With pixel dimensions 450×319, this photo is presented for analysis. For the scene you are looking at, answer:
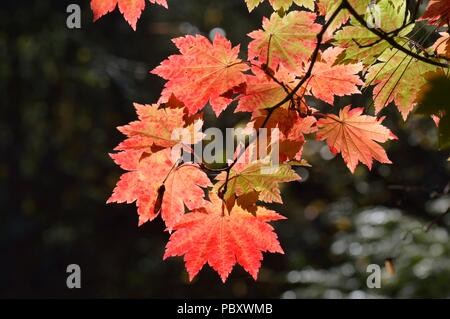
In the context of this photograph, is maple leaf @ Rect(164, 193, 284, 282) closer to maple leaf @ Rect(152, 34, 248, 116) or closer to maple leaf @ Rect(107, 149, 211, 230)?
maple leaf @ Rect(107, 149, 211, 230)

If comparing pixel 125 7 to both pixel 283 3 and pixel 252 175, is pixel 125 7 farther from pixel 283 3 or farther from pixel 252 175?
pixel 252 175

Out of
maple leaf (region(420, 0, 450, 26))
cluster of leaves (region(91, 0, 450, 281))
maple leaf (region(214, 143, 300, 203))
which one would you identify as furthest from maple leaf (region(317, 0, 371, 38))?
maple leaf (region(214, 143, 300, 203))

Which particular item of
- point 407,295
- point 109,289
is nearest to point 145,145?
point 407,295

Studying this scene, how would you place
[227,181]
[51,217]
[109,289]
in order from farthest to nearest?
[51,217]
[109,289]
[227,181]

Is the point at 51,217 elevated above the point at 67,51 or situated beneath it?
situated beneath

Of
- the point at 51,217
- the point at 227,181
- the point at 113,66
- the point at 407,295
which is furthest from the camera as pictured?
the point at 51,217

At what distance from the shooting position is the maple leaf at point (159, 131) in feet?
3.20

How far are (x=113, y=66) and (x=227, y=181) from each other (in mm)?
4157

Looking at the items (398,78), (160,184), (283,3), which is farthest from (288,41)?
(160,184)

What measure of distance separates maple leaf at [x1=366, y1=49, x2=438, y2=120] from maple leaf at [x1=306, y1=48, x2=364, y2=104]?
0.12 ft

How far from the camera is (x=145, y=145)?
991mm

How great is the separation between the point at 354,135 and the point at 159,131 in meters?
0.38

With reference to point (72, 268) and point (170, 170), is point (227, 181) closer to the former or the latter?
point (170, 170)

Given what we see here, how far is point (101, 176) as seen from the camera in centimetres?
578
